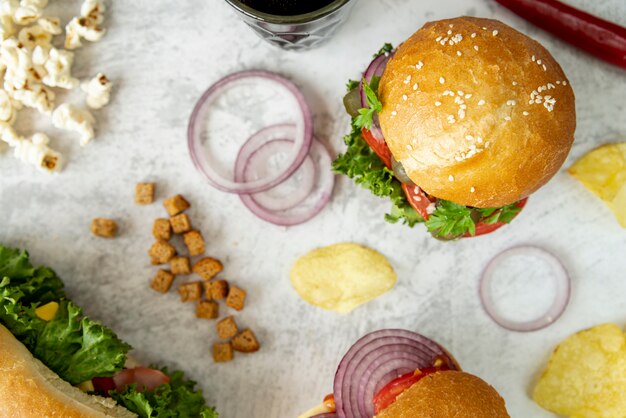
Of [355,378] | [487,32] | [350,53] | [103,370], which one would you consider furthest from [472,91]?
[103,370]

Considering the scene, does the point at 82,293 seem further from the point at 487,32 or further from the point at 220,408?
the point at 487,32

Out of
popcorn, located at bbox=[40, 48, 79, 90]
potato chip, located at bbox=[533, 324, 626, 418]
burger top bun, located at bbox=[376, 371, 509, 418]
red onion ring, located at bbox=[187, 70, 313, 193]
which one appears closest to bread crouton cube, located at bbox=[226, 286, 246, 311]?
red onion ring, located at bbox=[187, 70, 313, 193]

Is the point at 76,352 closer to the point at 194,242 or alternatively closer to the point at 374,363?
the point at 194,242

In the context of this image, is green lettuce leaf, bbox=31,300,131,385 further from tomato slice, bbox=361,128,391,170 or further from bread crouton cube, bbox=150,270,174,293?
tomato slice, bbox=361,128,391,170

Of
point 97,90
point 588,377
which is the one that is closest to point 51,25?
point 97,90

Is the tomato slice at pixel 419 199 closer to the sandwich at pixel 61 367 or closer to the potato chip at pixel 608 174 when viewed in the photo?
the potato chip at pixel 608 174
